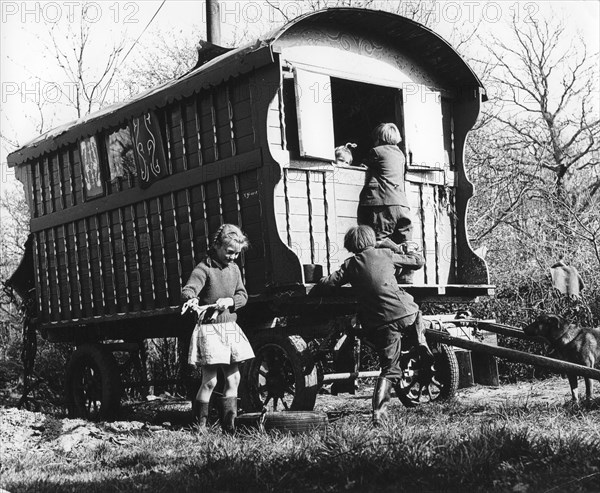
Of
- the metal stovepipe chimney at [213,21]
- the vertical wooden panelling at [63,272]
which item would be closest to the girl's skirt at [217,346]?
the vertical wooden panelling at [63,272]

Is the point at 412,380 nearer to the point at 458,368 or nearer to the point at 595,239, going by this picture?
the point at 458,368

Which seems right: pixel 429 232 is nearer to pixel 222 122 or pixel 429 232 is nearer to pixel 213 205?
pixel 213 205

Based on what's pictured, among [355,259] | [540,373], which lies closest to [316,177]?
[355,259]

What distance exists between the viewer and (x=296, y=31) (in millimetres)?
8180

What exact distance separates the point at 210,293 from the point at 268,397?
144 centimetres

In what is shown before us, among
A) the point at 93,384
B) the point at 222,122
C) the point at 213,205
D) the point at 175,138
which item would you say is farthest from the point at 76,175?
the point at 222,122

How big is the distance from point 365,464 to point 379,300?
2.47 metres

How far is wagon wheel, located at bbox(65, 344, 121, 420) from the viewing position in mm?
10148

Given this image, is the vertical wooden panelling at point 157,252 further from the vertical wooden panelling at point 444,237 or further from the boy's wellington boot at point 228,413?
the vertical wooden panelling at point 444,237

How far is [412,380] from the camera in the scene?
9.05m

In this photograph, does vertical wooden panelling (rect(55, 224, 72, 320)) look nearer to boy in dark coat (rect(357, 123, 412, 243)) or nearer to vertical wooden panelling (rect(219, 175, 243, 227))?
vertical wooden panelling (rect(219, 175, 243, 227))

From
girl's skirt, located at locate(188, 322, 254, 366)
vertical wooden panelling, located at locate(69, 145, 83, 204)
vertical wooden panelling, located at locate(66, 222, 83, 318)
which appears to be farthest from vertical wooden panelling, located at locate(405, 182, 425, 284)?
vertical wooden panelling, located at locate(66, 222, 83, 318)

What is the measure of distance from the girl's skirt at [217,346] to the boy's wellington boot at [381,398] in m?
1.26

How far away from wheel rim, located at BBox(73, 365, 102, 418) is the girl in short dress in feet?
11.7
